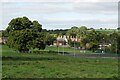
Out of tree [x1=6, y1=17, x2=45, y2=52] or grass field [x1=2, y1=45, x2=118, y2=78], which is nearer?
grass field [x1=2, y1=45, x2=118, y2=78]

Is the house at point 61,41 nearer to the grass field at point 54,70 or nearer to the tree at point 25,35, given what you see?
the tree at point 25,35

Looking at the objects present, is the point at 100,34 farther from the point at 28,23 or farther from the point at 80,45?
the point at 28,23

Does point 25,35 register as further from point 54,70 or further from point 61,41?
point 61,41

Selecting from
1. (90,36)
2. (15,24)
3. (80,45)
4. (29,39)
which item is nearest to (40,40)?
(29,39)

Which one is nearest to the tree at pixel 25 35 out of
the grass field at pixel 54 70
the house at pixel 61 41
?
the grass field at pixel 54 70

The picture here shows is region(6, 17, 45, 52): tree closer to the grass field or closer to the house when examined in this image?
the grass field

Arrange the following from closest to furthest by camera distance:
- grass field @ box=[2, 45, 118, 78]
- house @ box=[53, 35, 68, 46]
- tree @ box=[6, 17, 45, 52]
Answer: grass field @ box=[2, 45, 118, 78] < tree @ box=[6, 17, 45, 52] < house @ box=[53, 35, 68, 46]

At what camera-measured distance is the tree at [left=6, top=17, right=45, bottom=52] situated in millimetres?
49594

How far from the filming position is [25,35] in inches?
1944

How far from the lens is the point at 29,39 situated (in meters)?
50.6

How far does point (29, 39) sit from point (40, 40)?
182 centimetres

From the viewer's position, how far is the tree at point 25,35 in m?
49.6

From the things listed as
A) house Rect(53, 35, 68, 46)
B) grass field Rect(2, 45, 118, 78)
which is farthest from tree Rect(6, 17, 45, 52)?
house Rect(53, 35, 68, 46)

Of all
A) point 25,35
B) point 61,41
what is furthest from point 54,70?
point 61,41
